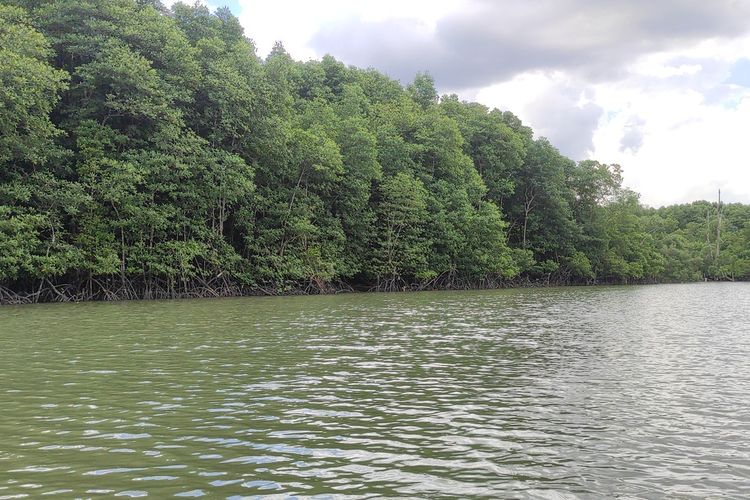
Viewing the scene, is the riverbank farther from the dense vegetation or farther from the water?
the water

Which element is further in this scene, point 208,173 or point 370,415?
point 208,173

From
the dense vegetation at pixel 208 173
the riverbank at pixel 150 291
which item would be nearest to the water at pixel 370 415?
the riverbank at pixel 150 291

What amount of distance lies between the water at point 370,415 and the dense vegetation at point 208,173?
63.3 ft

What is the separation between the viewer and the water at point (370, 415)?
21.3ft

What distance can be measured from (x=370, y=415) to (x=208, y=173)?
34.9 metres

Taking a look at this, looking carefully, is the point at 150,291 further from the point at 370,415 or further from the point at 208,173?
the point at 370,415

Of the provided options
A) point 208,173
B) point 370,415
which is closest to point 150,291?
point 208,173

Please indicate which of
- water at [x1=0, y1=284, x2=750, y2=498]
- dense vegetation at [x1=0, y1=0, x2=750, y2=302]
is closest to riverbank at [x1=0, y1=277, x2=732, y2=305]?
dense vegetation at [x1=0, y1=0, x2=750, y2=302]

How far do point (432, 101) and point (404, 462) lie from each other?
93289 mm

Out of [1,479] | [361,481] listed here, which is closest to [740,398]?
[361,481]

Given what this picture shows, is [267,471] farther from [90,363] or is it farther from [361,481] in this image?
[90,363]

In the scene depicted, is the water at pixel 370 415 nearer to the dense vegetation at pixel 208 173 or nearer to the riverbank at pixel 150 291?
the riverbank at pixel 150 291

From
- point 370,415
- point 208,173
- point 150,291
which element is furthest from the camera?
point 208,173

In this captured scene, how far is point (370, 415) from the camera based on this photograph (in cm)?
927
